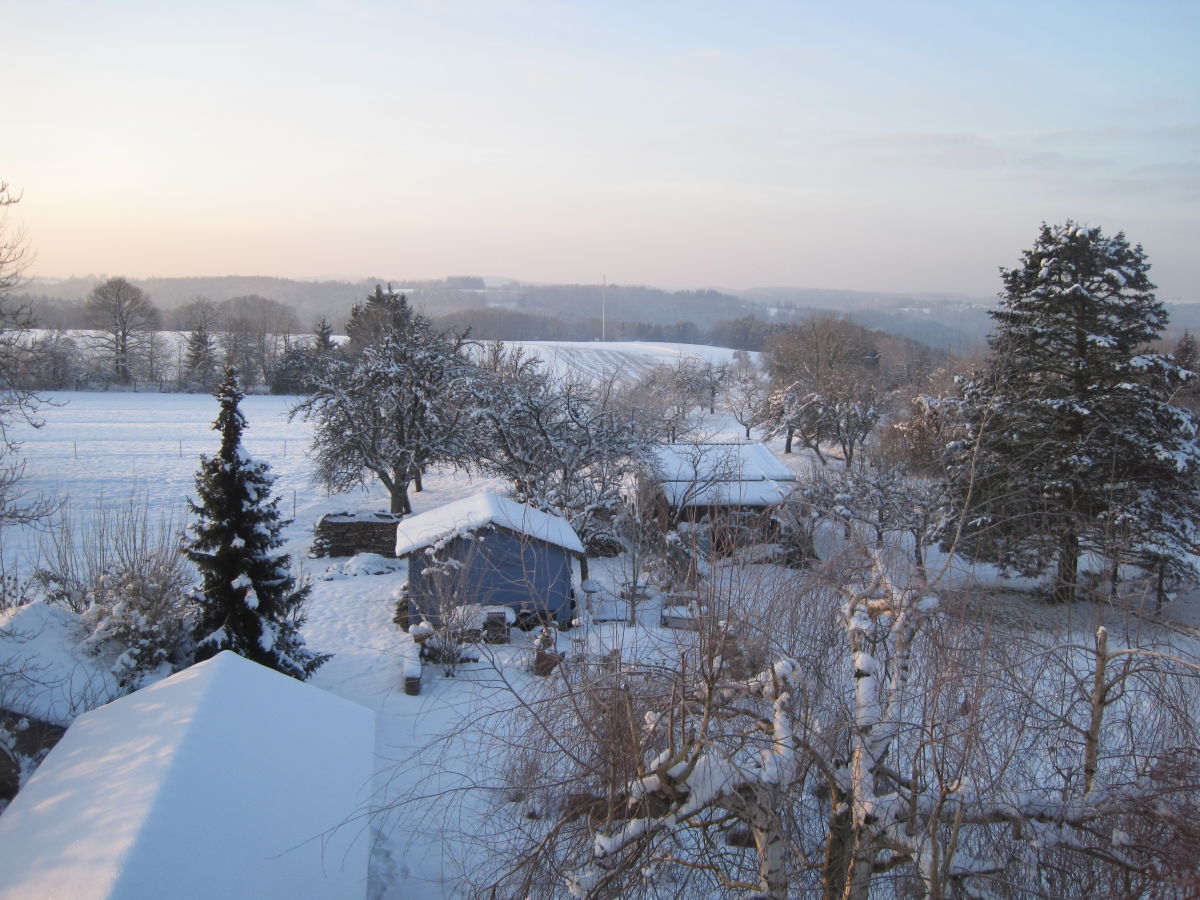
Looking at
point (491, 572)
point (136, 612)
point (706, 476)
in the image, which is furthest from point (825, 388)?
point (136, 612)

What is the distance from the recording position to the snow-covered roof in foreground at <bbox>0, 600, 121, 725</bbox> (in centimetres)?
977

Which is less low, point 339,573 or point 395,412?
point 395,412

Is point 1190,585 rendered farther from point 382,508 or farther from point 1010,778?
point 382,508

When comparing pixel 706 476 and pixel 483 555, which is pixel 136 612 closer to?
pixel 483 555

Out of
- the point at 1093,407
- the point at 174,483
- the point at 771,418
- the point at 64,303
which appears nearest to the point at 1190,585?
the point at 1093,407

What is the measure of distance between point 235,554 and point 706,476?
52.5 feet

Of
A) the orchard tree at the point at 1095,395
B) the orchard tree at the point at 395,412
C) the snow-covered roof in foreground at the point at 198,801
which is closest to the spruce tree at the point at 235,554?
the snow-covered roof in foreground at the point at 198,801

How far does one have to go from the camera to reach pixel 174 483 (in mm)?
29031

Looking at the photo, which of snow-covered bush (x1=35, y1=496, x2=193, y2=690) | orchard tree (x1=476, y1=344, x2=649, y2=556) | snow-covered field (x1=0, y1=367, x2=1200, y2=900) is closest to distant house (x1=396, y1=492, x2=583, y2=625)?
snow-covered field (x1=0, y1=367, x2=1200, y2=900)

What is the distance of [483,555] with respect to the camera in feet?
52.5

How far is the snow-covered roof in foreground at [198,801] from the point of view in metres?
5.11

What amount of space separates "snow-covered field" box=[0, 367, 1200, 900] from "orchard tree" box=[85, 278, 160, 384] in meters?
6.16

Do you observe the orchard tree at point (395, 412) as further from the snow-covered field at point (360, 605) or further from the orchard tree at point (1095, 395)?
the orchard tree at point (1095, 395)

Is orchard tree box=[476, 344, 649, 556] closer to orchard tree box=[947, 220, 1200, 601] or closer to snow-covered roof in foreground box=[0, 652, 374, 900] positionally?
orchard tree box=[947, 220, 1200, 601]
